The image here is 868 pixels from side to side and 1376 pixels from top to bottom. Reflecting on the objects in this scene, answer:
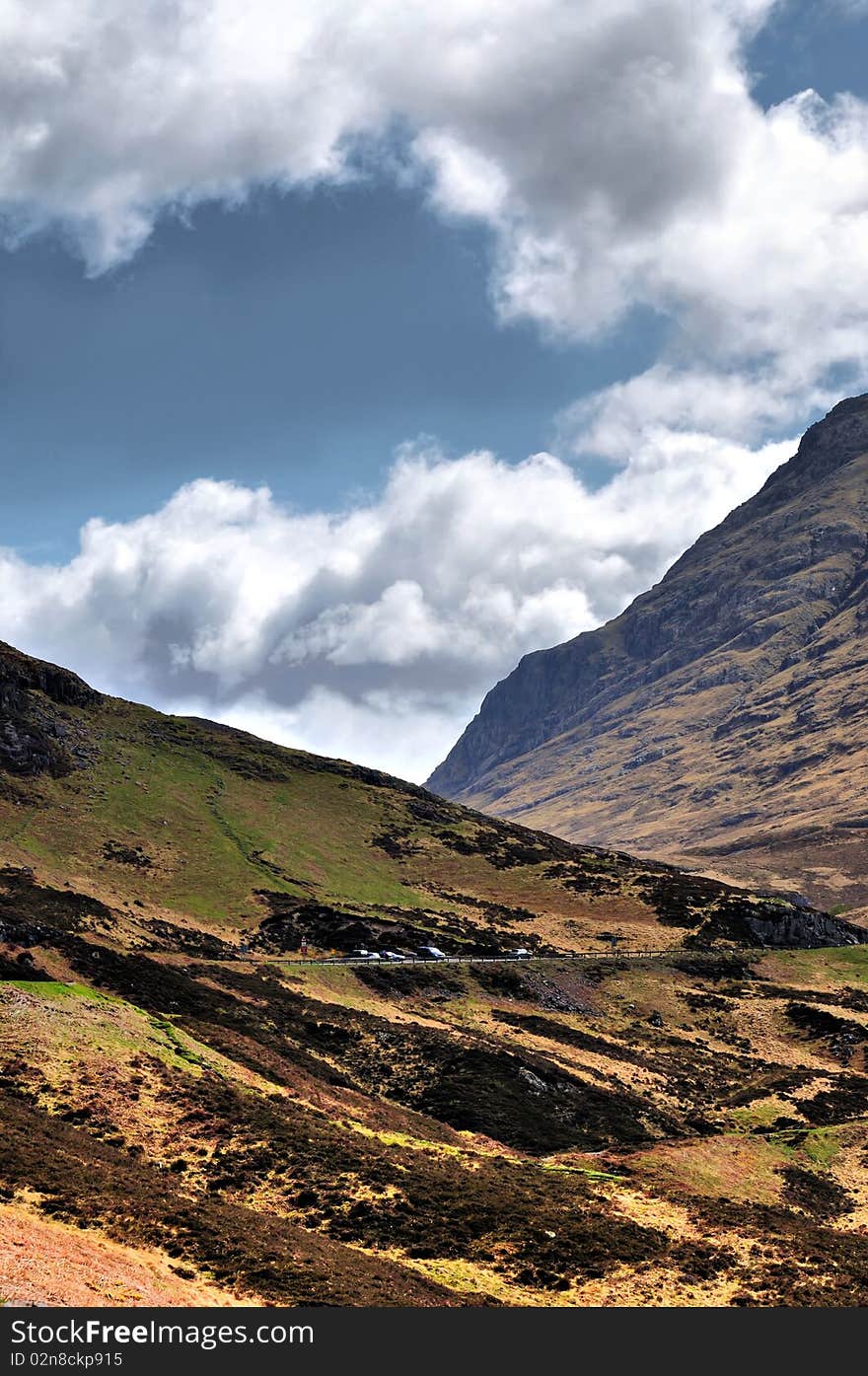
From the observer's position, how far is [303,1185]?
36156mm

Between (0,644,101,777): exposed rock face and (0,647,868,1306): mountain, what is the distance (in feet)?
2.18

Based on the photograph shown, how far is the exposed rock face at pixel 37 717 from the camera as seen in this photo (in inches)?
5399

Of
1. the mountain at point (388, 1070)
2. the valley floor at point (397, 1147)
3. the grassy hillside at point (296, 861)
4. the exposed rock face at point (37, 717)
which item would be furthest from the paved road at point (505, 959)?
the exposed rock face at point (37, 717)

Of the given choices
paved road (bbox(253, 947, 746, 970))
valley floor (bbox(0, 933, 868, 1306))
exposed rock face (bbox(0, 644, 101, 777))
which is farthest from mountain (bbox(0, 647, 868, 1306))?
paved road (bbox(253, 947, 746, 970))

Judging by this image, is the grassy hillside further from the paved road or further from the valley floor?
the valley floor

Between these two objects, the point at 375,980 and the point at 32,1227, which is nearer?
the point at 32,1227

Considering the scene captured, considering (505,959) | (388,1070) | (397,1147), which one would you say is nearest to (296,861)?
(505,959)

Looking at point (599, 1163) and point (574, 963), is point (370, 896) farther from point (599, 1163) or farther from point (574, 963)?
point (599, 1163)

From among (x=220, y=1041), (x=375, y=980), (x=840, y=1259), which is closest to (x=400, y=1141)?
(x=220, y=1041)

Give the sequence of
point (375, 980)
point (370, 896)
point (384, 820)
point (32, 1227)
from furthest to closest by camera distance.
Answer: point (384, 820), point (370, 896), point (375, 980), point (32, 1227)

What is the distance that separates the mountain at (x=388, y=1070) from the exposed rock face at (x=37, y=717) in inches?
26.2

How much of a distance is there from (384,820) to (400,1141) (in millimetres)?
116887

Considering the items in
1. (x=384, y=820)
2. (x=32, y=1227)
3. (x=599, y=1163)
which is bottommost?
(x=599, y=1163)

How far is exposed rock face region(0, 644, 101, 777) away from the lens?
137m
